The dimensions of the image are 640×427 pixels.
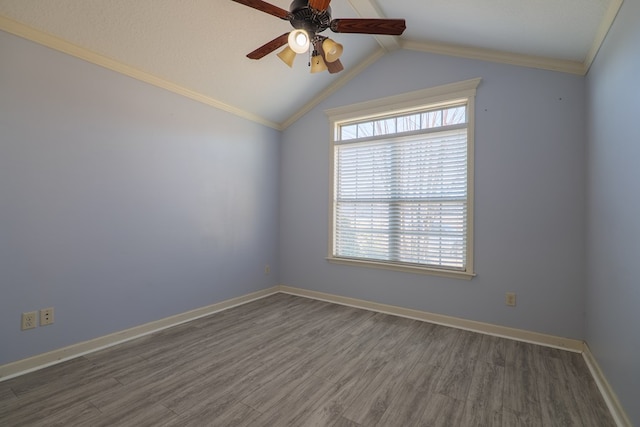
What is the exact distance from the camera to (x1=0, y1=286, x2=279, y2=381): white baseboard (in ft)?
6.97

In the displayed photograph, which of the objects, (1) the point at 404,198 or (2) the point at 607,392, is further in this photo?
(1) the point at 404,198

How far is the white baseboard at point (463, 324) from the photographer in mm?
2656

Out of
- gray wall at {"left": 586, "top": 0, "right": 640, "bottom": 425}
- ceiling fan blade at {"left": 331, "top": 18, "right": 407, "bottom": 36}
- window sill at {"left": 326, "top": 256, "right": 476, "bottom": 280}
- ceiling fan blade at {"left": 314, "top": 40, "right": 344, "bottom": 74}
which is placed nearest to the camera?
gray wall at {"left": 586, "top": 0, "right": 640, "bottom": 425}

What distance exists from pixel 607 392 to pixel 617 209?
122 centimetres

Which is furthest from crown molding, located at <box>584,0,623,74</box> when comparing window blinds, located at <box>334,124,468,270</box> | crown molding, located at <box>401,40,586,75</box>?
window blinds, located at <box>334,124,468,270</box>

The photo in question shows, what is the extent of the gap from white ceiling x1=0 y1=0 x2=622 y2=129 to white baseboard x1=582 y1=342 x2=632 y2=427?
2.46 meters

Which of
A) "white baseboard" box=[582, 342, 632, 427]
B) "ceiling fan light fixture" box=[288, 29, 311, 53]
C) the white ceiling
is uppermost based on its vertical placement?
the white ceiling

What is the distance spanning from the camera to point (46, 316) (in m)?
2.27

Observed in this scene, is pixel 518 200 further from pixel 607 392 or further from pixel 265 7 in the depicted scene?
pixel 265 7

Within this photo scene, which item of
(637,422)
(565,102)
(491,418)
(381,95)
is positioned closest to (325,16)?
(381,95)

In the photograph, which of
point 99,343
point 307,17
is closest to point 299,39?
point 307,17

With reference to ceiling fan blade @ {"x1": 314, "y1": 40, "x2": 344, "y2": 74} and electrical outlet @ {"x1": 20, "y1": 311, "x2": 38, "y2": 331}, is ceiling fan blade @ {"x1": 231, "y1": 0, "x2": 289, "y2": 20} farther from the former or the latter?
electrical outlet @ {"x1": 20, "y1": 311, "x2": 38, "y2": 331}

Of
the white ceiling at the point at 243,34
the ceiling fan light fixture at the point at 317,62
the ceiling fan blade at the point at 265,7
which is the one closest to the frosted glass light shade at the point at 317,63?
the ceiling fan light fixture at the point at 317,62

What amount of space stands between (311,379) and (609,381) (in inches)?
79.3
